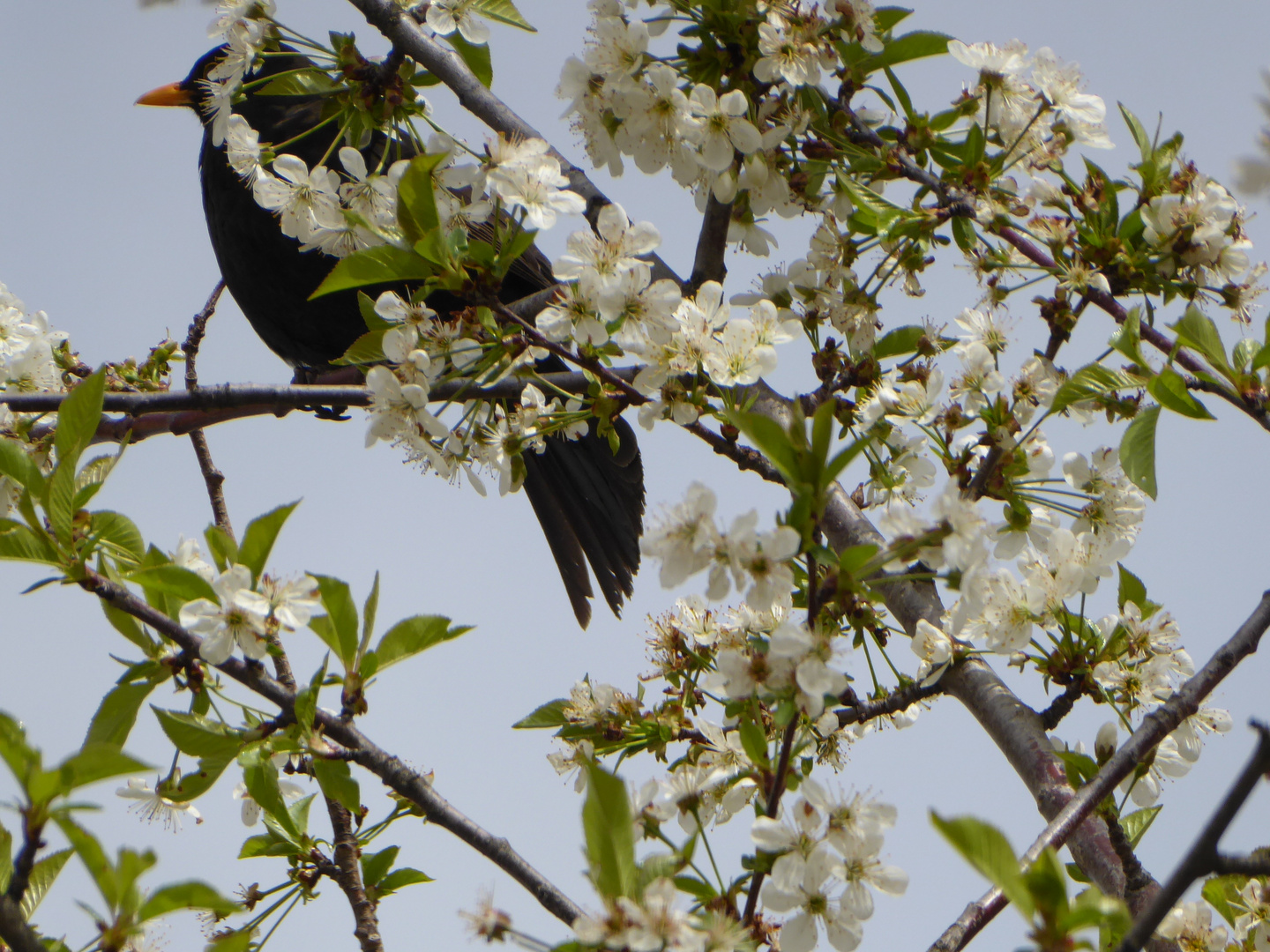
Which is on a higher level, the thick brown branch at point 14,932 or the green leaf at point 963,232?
the green leaf at point 963,232

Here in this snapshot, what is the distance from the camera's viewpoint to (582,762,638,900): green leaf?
3.19 ft

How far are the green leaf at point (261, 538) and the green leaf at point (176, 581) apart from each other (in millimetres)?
53

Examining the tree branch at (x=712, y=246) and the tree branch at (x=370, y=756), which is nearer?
the tree branch at (x=370, y=756)

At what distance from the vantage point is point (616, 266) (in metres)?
1.44

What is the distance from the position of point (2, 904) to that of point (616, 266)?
3.20 feet

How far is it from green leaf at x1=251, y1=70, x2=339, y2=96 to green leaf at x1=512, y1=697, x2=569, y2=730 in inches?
43.8

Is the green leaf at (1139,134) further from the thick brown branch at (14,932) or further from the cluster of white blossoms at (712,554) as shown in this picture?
the thick brown branch at (14,932)

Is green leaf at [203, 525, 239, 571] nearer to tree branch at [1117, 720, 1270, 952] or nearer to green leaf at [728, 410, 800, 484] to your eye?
green leaf at [728, 410, 800, 484]

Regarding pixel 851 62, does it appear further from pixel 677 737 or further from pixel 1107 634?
pixel 677 737

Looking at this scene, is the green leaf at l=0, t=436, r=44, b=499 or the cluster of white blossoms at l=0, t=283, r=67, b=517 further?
the cluster of white blossoms at l=0, t=283, r=67, b=517

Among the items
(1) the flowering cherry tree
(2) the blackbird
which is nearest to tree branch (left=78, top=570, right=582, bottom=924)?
(1) the flowering cherry tree

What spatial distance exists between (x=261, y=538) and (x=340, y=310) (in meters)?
2.69

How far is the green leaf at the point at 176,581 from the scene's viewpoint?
1.33m

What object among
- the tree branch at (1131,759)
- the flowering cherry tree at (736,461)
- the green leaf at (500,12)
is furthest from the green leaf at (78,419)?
the tree branch at (1131,759)
